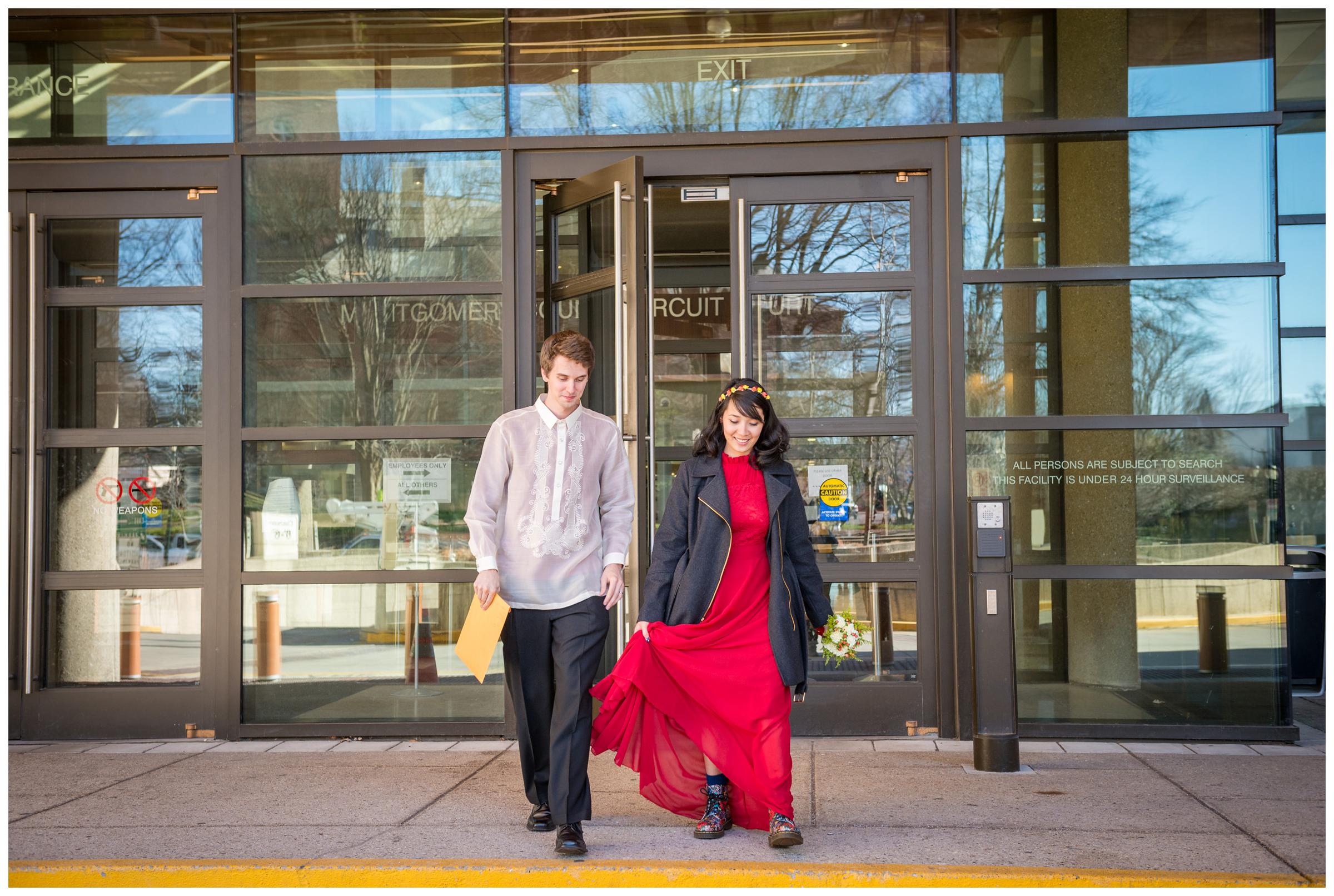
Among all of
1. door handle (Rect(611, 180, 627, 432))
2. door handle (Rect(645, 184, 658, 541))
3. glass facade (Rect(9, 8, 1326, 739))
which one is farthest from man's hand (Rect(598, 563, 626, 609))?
glass facade (Rect(9, 8, 1326, 739))

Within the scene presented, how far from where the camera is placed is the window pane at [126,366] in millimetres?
6781

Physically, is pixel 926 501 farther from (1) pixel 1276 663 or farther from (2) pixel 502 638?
(2) pixel 502 638

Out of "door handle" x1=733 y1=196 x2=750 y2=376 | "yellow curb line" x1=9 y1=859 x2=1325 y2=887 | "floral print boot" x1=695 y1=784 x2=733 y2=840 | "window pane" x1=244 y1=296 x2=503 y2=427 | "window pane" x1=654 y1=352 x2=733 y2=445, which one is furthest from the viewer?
"window pane" x1=654 y1=352 x2=733 y2=445

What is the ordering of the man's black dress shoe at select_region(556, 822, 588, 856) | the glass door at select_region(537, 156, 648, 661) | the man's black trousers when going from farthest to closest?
the glass door at select_region(537, 156, 648, 661) < the man's black trousers < the man's black dress shoe at select_region(556, 822, 588, 856)

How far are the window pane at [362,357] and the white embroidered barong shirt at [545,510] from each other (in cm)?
204

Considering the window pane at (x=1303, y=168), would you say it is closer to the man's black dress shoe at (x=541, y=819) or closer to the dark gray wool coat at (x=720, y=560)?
the dark gray wool coat at (x=720, y=560)

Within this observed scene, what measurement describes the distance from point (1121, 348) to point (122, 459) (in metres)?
5.55

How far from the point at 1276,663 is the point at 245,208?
20.0 feet

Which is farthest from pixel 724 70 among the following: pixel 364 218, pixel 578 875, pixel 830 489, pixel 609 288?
pixel 578 875

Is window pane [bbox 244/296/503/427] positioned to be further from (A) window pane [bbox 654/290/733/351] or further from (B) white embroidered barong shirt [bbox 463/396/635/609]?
(A) window pane [bbox 654/290/733/351]

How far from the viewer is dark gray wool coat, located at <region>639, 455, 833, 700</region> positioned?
4578 mm

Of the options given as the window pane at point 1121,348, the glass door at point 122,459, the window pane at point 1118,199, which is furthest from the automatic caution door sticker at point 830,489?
the glass door at point 122,459

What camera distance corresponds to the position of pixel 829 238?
21.5 feet

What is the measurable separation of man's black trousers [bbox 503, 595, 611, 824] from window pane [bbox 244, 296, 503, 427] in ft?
7.66
